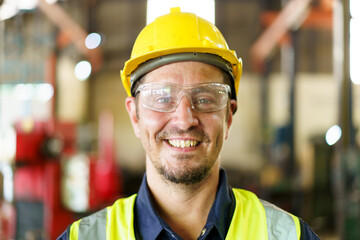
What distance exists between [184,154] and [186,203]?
26cm

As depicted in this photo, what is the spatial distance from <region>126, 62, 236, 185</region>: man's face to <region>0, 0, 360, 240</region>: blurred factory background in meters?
2.99

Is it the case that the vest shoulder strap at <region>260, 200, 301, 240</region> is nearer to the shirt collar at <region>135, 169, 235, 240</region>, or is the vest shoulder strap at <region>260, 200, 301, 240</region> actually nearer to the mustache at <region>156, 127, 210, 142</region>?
the shirt collar at <region>135, 169, 235, 240</region>

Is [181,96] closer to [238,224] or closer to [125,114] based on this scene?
[238,224]

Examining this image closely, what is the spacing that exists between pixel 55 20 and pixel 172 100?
761cm

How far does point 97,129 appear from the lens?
13.8 m

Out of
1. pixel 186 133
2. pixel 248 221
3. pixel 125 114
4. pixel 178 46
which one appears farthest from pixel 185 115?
pixel 125 114

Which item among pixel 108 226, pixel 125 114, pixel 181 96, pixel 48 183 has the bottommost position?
pixel 48 183

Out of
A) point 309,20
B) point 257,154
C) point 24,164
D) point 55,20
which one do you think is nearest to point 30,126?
point 24,164

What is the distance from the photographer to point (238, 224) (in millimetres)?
1679

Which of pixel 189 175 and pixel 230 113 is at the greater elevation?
pixel 230 113

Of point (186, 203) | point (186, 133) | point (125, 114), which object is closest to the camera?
point (186, 133)

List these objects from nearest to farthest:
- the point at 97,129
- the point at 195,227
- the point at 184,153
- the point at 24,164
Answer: the point at 184,153
the point at 195,227
the point at 24,164
the point at 97,129

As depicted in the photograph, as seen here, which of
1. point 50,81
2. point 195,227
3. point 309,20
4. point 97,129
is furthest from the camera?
point 97,129

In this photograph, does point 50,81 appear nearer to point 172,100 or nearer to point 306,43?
point 172,100
